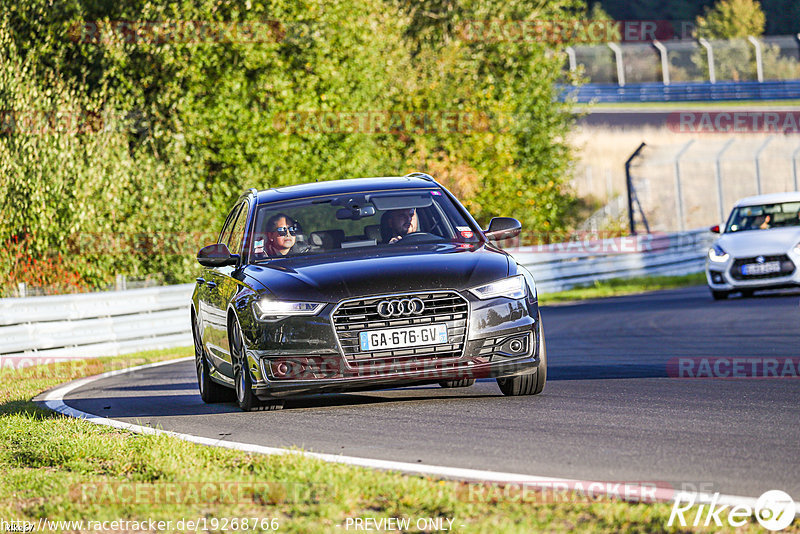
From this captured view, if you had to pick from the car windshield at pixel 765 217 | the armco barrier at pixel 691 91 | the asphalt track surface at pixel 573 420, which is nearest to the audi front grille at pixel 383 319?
the asphalt track surface at pixel 573 420

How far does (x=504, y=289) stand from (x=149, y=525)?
3.88 m

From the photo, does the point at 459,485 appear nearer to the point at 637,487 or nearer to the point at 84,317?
the point at 637,487

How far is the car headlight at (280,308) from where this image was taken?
8.49m

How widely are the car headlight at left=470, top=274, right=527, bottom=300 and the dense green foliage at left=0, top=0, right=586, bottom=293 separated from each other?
17.3m

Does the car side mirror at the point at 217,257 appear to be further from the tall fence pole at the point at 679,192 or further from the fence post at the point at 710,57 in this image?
the fence post at the point at 710,57

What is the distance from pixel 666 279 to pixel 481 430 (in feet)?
83.0

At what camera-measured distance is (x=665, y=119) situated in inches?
2124

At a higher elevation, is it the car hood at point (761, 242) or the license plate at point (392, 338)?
the license plate at point (392, 338)

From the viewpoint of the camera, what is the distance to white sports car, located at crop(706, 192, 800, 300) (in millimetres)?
20156

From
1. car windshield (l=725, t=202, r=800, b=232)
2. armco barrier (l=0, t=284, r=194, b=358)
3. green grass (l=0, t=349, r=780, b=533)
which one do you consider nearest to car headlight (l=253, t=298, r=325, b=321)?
green grass (l=0, t=349, r=780, b=533)

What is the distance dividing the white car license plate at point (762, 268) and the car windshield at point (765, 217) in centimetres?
102

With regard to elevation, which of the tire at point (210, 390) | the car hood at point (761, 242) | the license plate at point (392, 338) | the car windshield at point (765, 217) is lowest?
the car hood at point (761, 242)

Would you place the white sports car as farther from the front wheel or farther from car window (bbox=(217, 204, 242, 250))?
the front wheel

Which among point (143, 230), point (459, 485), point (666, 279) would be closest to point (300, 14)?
point (143, 230)
